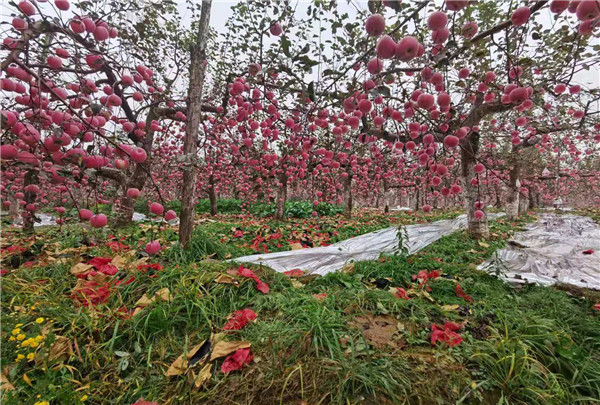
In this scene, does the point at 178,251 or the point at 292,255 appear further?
the point at 292,255

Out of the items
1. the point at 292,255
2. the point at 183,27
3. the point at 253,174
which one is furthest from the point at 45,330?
the point at 253,174

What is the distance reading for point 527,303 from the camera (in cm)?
239

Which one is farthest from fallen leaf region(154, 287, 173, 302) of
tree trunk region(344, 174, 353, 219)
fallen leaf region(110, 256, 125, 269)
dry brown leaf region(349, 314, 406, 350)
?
tree trunk region(344, 174, 353, 219)

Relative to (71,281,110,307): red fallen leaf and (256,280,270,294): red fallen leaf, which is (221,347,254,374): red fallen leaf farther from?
(71,281,110,307): red fallen leaf

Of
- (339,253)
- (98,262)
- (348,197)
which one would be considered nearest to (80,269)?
(98,262)

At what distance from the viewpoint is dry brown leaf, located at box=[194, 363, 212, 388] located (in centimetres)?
150

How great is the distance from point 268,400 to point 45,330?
187 centimetres

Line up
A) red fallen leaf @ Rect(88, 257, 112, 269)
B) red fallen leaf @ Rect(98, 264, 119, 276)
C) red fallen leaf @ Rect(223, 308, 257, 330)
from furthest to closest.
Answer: red fallen leaf @ Rect(88, 257, 112, 269) → red fallen leaf @ Rect(98, 264, 119, 276) → red fallen leaf @ Rect(223, 308, 257, 330)

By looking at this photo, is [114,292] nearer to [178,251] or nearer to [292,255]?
[178,251]

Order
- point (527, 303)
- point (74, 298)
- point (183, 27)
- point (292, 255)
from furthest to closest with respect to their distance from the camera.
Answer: point (183, 27), point (292, 255), point (527, 303), point (74, 298)

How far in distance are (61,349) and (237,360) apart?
1316 mm

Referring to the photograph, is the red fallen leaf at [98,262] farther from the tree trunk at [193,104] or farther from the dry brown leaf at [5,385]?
the dry brown leaf at [5,385]

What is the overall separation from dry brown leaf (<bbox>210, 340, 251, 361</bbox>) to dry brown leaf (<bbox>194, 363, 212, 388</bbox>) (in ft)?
0.23

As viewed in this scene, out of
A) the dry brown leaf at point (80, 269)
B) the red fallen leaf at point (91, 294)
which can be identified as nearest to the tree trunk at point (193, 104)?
the dry brown leaf at point (80, 269)
